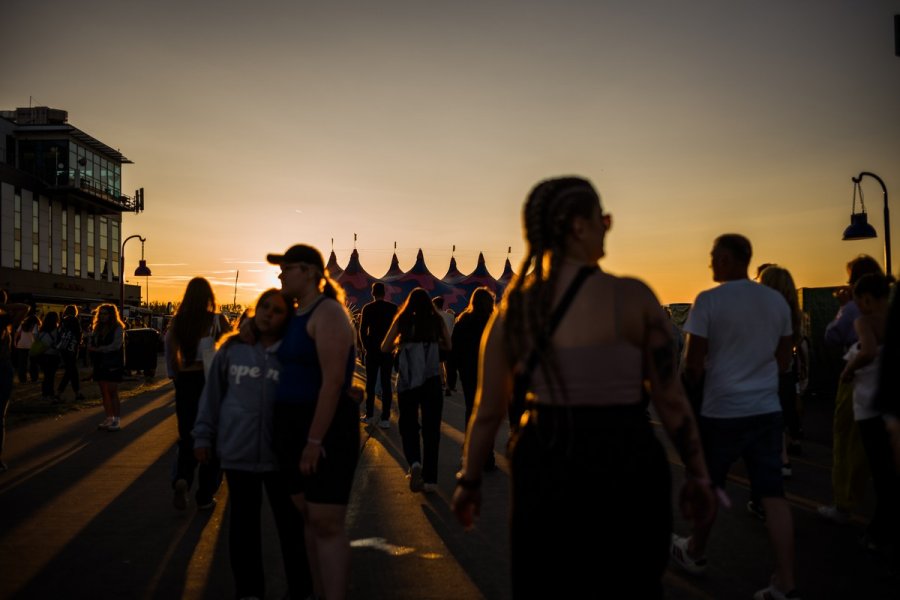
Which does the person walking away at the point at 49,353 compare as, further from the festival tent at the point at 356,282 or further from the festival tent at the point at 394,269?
the festival tent at the point at 394,269

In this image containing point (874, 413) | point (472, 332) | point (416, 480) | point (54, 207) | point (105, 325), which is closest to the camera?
point (874, 413)

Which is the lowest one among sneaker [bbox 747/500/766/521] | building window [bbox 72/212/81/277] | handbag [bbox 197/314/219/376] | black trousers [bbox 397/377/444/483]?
sneaker [bbox 747/500/766/521]

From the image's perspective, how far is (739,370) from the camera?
457 centimetres

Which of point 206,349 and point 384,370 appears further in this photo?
point 384,370

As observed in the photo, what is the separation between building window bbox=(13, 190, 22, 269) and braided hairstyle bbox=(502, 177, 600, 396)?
57.9m

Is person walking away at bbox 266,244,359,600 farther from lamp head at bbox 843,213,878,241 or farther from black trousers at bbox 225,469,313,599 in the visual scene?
lamp head at bbox 843,213,878,241

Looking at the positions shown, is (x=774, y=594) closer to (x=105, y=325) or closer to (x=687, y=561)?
(x=687, y=561)

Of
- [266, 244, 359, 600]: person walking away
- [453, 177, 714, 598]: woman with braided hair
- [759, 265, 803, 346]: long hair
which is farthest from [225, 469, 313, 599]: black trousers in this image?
[759, 265, 803, 346]: long hair

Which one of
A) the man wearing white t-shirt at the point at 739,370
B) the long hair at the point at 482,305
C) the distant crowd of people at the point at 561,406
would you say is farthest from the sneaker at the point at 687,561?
the long hair at the point at 482,305

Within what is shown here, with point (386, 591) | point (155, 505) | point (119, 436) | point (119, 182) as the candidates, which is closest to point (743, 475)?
point (386, 591)

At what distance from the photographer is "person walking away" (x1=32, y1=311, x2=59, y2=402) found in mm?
16250

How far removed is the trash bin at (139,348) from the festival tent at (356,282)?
17395 mm

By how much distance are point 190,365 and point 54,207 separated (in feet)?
196

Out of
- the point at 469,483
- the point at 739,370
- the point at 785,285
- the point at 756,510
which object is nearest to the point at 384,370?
the point at 756,510
